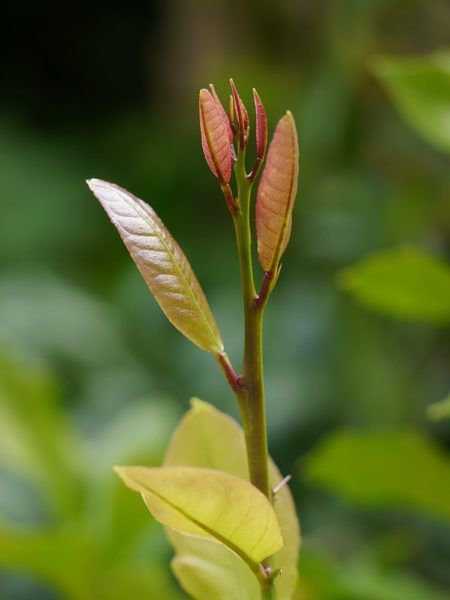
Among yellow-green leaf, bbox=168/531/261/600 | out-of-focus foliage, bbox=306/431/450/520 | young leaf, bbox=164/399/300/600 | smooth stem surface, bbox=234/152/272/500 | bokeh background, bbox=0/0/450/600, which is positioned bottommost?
bokeh background, bbox=0/0/450/600

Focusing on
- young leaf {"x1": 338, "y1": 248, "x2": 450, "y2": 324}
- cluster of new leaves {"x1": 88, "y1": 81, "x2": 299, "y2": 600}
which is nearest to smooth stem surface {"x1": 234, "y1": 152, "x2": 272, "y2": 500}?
cluster of new leaves {"x1": 88, "y1": 81, "x2": 299, "y2": 600}

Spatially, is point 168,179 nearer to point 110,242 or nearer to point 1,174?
point 110,242

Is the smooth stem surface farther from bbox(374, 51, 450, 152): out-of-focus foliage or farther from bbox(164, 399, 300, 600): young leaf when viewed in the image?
bbox(374, 51, 450, 152): out-of-focus foliage

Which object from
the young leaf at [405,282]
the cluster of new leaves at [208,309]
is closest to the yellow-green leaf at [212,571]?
the cluster of new leaves at [208,309]

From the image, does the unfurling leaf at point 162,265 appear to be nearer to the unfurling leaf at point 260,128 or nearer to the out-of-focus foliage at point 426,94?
the unfurling leaf at point 260,128

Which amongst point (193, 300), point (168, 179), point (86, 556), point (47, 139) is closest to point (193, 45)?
point (47, 139)

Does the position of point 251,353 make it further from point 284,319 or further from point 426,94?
point 284,319

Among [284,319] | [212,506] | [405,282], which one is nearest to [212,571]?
[212,506]
